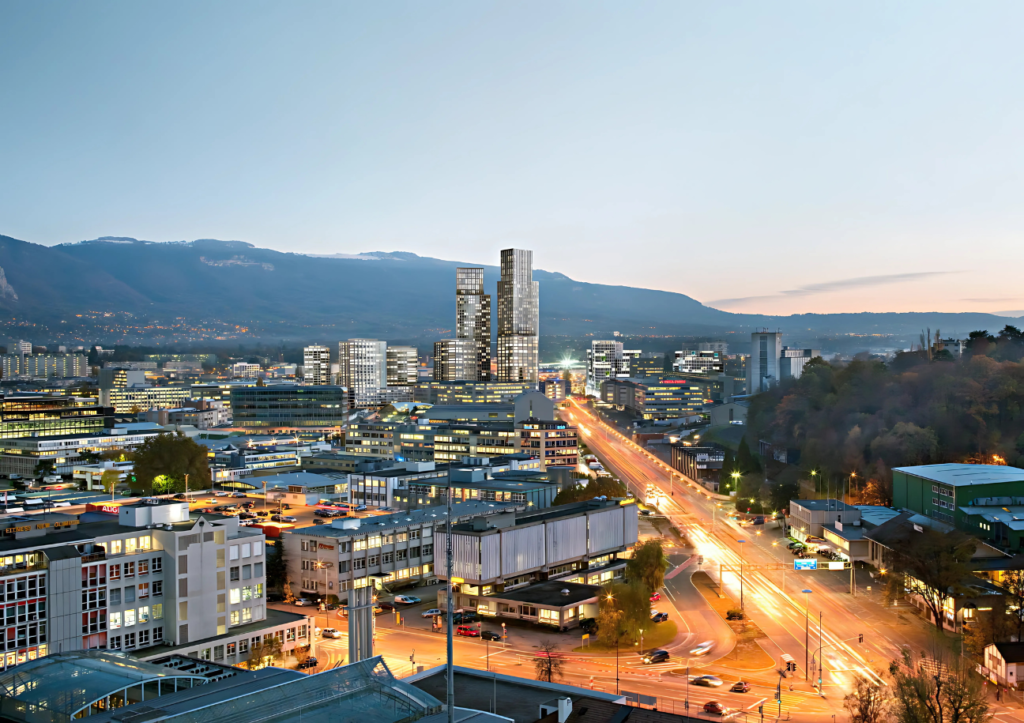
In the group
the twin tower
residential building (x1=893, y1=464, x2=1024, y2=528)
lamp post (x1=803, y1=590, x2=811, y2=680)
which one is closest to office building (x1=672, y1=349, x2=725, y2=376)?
the twin tower

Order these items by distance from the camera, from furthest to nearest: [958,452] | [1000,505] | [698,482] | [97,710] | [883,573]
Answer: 1. [698,482]
2. [958,452]
3. [1000,505]
4. [883,573]
5. [97,710]

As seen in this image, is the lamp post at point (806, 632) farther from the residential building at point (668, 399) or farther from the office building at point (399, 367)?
the office building at point (399, 367)

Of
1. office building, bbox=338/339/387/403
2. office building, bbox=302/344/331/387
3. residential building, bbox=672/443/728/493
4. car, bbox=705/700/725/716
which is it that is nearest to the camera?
car, bbox=705/700/725/716

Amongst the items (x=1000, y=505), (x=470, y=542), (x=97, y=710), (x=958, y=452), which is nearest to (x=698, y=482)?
Answer: (x=958, y=452)

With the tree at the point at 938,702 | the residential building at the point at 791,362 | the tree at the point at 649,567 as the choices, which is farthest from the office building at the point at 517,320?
the tree at the point at 938,702

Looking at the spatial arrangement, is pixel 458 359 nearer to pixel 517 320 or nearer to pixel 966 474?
pixel 517 320

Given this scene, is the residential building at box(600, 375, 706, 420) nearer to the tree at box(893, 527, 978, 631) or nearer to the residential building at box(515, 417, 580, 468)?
the residential building at box(515, 417, 580, 468)

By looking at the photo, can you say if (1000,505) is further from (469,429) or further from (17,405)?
(17,405)
